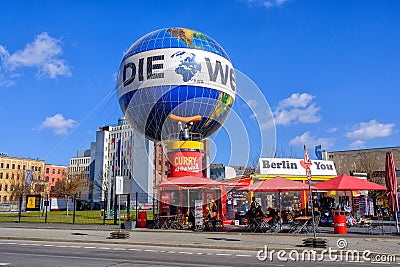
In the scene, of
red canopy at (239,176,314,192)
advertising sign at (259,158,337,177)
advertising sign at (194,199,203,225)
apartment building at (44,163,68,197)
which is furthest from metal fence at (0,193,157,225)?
apartment building at (44,163,68,197)

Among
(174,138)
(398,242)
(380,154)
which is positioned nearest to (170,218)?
(174,138)

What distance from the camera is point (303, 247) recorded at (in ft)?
51.9

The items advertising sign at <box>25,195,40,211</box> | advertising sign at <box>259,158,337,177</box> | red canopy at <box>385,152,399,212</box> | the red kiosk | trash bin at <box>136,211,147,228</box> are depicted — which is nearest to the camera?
red canopy at <box>385,152,399,212</box>

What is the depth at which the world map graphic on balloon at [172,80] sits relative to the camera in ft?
93.2

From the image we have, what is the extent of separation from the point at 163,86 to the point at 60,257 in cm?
1674

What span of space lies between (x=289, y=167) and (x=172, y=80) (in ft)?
44.8

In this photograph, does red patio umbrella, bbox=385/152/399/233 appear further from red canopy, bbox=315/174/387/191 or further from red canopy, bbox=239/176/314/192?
red canopy, bbox=239/176/314/192

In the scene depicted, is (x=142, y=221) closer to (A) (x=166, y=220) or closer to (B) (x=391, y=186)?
(A) (x=166, y=220)

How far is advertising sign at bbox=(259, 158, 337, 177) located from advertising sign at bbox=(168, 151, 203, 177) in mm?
6574

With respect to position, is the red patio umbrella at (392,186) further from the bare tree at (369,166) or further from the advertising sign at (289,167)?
the bare tree at (369,166)

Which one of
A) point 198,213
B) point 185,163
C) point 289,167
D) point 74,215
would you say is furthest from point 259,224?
point 74,215

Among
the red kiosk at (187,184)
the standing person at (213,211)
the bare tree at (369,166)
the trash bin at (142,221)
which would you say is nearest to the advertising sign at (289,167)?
the red kiosk at (187,184)

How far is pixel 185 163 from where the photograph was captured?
30266mm

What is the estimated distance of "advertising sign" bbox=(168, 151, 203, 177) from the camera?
98.9 feet
